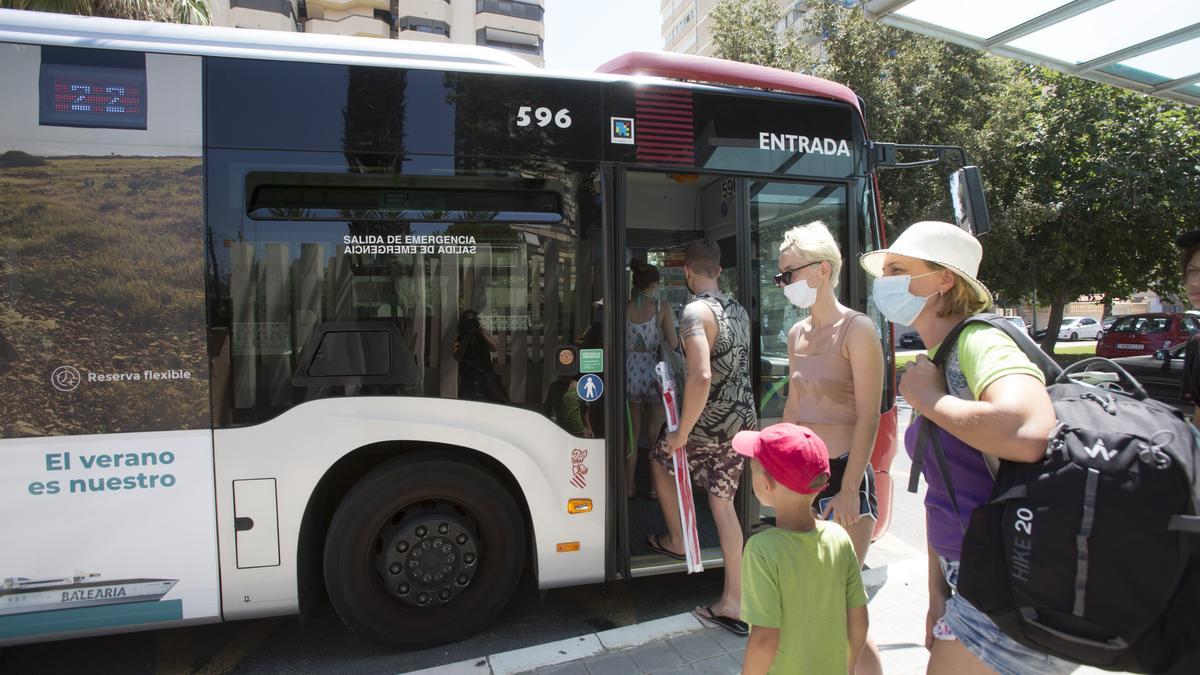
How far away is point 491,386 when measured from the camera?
3.20 metres

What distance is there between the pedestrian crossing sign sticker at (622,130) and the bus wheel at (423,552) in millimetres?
1874

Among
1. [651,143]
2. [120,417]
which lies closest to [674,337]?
[651,143]

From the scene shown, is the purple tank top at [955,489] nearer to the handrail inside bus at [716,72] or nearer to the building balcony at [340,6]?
the handrail inside bus at [716,72]

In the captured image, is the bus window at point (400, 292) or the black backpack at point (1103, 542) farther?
the bus window at point (400, 292)

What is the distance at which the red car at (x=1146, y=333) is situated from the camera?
16250mm

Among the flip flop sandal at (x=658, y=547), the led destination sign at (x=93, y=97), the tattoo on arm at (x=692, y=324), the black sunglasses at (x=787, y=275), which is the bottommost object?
the flip flop sandal at (x=658, y=547)

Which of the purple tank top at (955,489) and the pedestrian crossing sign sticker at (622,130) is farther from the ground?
the pedestrian crossing sign sticker at (622,130)

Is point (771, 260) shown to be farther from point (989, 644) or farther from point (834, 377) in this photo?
point (989, 644)

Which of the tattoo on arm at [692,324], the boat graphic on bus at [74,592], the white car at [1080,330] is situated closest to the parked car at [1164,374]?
the tattoo on arm at [692,324]

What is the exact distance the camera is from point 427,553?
3.22 metres

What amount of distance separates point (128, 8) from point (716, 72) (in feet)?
27.8

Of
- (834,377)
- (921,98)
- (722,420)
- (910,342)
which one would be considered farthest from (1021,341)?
(910,342)

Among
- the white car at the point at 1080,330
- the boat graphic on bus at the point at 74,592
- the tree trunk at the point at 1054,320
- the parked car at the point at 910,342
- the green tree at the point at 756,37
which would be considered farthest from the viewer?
the white car at the point at 1080,330

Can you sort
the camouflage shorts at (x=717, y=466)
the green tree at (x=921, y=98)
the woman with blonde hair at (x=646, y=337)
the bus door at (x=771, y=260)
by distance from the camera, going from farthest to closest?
1. the green tree at (x=921, y=98)
2. the woman with blonde hair at (x=646, y=337)
3. the bus door at (x=771, y=260)
4. the camouflage shorts at (x=717, y=466)
